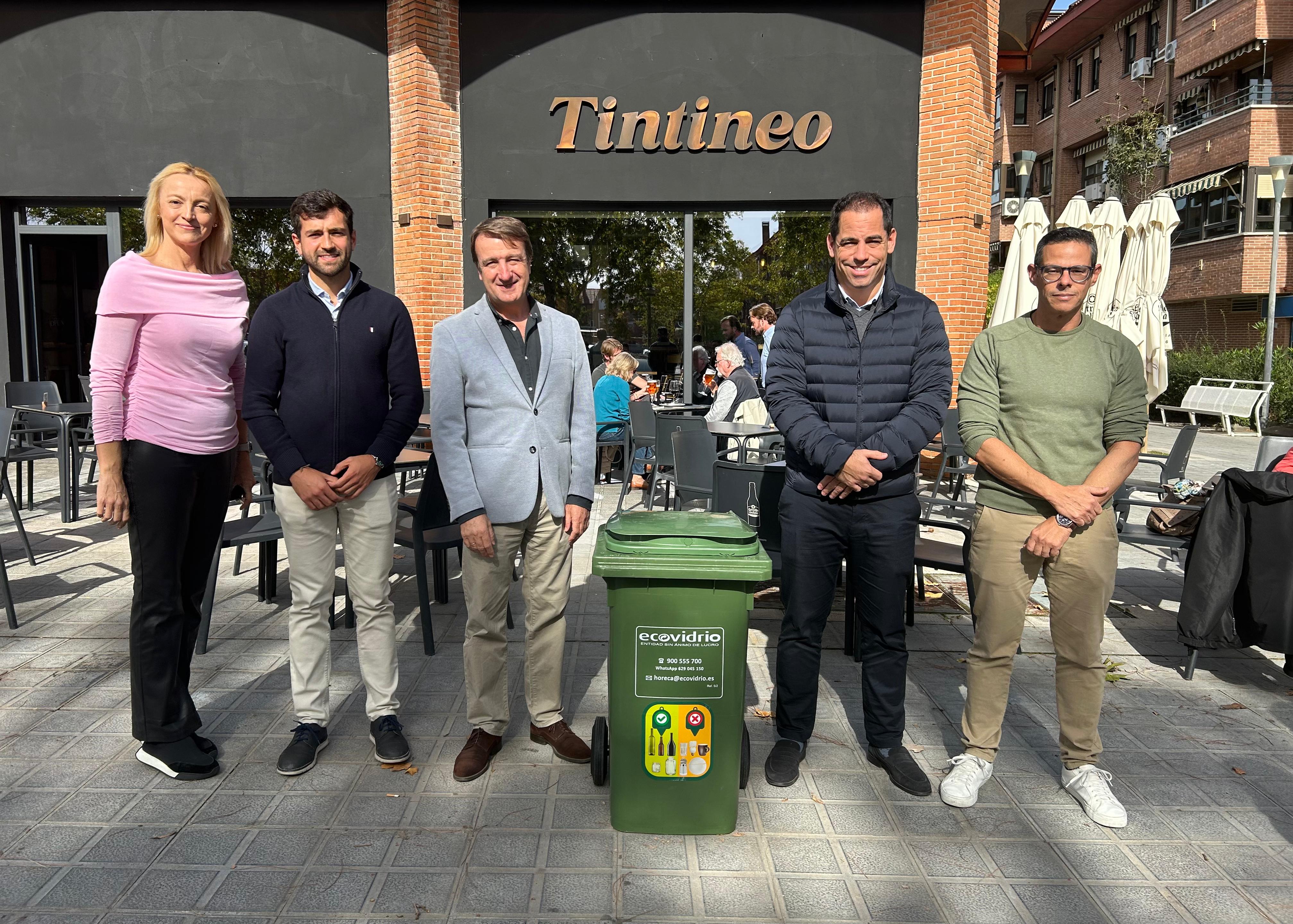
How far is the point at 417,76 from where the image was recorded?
32.8ft

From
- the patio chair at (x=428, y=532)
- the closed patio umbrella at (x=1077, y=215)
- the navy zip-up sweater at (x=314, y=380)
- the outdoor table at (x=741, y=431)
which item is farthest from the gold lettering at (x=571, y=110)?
the navy zip-up sweater at (x=314, y=380)

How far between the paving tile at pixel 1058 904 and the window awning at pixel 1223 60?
95.9 ft

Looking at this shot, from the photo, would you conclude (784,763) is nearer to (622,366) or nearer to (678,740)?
(678,740)

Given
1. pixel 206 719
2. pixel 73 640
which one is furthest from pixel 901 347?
pixel 73 640

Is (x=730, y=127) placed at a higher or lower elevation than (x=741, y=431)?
higher

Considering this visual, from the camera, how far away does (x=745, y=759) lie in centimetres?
306

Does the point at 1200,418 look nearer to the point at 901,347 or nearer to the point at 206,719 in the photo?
the point at 901,347

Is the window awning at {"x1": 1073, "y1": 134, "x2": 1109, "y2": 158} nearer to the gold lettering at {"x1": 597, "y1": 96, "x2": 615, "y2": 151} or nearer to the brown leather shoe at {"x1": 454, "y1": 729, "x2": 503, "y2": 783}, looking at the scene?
the gold lettering at {"x1": 597, "y1": 96, "x2": 615, "y2": 151}

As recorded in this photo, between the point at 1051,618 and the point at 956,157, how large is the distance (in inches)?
325

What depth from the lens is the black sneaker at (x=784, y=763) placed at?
3.17m

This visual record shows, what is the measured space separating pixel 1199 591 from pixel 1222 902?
6.92ft

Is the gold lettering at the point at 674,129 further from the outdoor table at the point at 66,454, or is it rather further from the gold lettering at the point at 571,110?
the outdoor table at the point at 66,454

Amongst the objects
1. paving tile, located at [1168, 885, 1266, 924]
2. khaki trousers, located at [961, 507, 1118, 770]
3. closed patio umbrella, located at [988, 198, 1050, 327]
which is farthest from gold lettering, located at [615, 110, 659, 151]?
paving tile, located at [1168, 885, 1266, 924]

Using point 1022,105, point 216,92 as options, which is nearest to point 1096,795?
point 216,92
